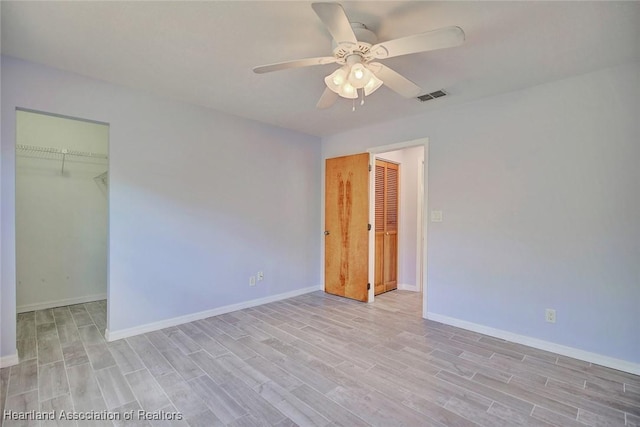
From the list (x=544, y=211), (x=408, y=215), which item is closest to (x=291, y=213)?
(x=408, y=215)

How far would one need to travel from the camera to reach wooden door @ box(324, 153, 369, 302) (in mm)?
4148

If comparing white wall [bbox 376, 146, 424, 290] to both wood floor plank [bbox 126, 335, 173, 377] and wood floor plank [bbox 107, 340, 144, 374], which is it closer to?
wood floor plank [bbox 126, 335, 173, 377]

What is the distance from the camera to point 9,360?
2.33 metres

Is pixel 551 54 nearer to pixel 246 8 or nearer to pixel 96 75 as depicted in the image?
pixel 246 8

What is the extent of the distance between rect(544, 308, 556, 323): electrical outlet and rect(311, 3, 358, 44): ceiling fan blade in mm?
2799

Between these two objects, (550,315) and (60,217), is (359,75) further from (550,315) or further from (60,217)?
(60,217)

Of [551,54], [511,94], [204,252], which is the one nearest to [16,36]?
[204,252]

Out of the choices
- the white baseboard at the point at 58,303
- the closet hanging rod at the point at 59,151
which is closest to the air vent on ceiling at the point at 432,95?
the closet hanging rod at the point at 59,151

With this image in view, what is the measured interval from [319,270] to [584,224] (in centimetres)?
326

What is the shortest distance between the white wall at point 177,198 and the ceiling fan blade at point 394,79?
2.25 metres

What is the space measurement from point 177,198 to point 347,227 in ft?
7.45

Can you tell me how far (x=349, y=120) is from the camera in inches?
150

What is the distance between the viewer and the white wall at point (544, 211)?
237cm

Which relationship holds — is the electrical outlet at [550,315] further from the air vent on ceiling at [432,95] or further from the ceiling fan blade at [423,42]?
the ceiling fan blade at [423,42]
